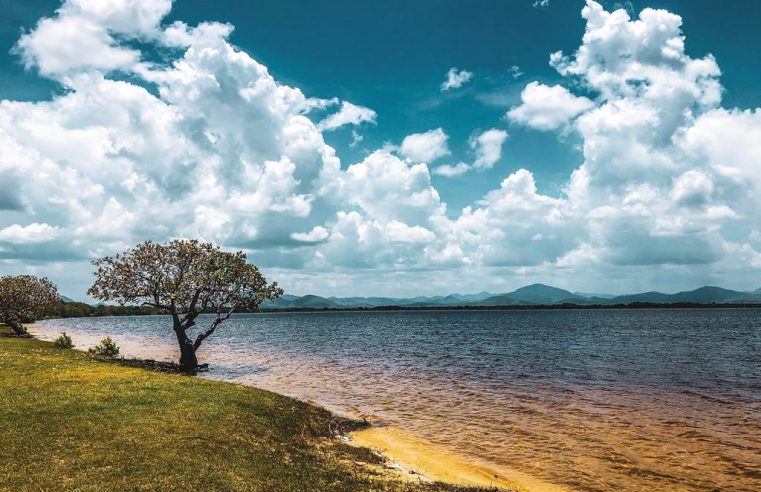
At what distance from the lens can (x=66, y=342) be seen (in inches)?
2413

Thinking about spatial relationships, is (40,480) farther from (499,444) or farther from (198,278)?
(198,278)

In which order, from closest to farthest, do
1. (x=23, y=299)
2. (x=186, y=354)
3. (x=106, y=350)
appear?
(x=106, y=350), (x=186, y=354), (x=23, y=299)

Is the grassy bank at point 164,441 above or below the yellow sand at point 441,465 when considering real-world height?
above

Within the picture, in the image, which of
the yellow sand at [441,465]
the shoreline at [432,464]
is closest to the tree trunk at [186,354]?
the shoreline at [432,464]

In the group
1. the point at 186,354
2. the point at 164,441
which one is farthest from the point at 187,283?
the point at 164,441

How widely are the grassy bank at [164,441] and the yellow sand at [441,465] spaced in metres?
2.12

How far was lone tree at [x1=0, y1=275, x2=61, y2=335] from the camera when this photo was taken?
81.1 m

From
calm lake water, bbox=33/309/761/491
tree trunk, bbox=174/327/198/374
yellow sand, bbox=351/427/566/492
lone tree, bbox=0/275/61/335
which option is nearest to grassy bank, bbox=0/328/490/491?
yellow sand, bbox=351/427/566/492

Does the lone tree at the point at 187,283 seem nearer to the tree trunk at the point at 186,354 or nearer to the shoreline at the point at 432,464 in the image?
the tree trunk at the point at 186,354

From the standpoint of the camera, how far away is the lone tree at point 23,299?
266 feet

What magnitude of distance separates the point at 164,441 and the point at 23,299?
272 feet

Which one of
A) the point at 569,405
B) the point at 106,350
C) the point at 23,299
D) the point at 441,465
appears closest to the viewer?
the point at 441,465

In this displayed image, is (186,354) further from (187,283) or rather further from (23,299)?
(23,299)

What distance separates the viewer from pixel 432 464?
24.8 metres
